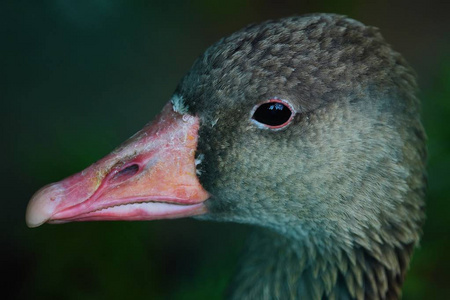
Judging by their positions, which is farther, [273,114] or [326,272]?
[326,272]

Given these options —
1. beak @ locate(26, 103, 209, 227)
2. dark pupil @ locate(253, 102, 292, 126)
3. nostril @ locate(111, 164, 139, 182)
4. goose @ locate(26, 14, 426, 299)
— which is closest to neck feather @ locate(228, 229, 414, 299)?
goose @ locate(26, 14, 426, 299)

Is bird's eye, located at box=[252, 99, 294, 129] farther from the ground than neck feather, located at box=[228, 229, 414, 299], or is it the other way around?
bird's eye, located at box=[252, 99, 294, 129]

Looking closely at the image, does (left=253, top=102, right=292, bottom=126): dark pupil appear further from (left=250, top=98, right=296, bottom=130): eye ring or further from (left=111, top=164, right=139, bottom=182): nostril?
(left=111, top=164, right=139, bottom=182): nostril

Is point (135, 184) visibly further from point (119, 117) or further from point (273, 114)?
point (119, 117)

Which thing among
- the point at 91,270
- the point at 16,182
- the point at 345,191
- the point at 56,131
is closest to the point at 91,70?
the point at 56,131

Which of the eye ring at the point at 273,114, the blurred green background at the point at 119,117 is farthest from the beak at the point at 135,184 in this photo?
the blurred green background at the point at 119,117

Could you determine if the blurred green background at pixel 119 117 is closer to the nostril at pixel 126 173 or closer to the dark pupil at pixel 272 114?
the nostril at pixel 126 173

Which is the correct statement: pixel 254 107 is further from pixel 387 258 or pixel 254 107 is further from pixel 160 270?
pixel 160 270

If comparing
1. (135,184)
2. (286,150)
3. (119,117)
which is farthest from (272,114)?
(119,117)
